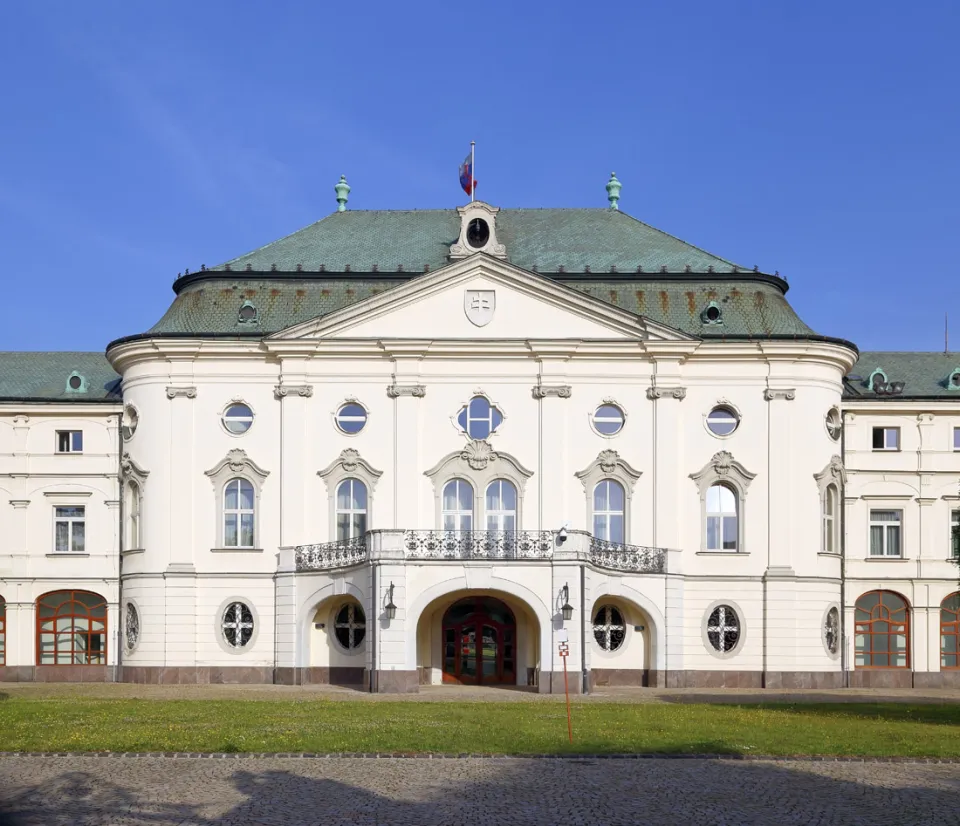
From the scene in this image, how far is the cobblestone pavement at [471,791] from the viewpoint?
19672 mm

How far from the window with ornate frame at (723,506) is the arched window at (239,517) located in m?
14.4

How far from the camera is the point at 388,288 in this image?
163 feet

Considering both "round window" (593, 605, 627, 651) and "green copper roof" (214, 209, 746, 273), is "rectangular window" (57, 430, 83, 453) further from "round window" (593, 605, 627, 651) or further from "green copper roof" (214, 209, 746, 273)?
"round window" (593, 605, 627, 651)

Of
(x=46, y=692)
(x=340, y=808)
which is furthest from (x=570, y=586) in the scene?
(x=340, y=808)

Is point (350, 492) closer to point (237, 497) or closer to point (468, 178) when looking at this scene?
point (237, 497)

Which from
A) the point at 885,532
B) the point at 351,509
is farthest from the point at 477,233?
the point at 885,532

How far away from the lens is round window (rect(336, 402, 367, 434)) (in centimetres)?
4906

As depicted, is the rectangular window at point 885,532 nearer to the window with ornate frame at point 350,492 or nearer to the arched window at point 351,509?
the window with ornate frame at point 350,492

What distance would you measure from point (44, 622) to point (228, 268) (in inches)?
537

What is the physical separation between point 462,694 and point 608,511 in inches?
358

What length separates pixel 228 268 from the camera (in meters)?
50.9

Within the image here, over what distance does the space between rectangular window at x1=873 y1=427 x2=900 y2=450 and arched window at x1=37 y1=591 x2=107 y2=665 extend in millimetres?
26995

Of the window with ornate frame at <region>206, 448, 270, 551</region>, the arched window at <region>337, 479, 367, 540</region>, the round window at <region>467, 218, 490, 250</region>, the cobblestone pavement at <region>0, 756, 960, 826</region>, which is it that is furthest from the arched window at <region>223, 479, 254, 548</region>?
the cobblestone pavement at <region>0, 756, 960, 826</region>

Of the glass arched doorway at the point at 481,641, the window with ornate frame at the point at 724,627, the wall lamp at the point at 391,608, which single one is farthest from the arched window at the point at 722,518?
the wall lamp at the point at 391,608
